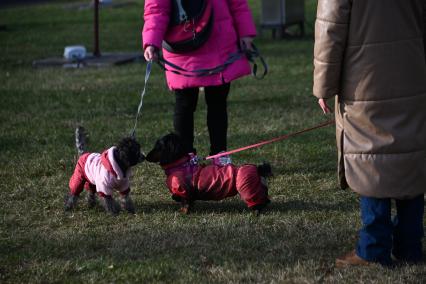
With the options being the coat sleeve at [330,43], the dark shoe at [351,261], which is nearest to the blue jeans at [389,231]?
the dark shoe at [351,261]

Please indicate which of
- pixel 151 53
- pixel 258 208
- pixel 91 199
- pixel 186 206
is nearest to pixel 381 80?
pixel 258 208

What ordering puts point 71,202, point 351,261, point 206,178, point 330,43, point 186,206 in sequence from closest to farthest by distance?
point 330,43 → point 351,261 → point 206,178 → point 186,206 → point 71,202

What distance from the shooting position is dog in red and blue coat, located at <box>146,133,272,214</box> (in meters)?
5.55

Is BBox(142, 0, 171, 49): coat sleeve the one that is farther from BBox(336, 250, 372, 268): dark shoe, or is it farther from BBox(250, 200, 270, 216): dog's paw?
BBox(336, 250, 372, 268): dark shoe

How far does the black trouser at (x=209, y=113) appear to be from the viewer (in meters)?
6.26

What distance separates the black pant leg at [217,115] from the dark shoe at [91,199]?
99 centimetres

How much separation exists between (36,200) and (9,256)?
4.35 feet

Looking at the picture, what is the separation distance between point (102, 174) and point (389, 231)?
6.63 feet

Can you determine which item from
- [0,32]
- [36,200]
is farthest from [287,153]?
[0,32]

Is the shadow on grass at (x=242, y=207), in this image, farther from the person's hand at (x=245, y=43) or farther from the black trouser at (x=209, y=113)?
the person's hand at (x=245, y=43)

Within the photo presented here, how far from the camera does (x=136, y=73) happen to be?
1286cm

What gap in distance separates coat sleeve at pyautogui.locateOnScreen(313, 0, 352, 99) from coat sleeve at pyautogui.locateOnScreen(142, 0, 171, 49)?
6.01 feet

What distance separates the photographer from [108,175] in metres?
5.54

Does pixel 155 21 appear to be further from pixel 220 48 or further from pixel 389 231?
pixel 389 231
